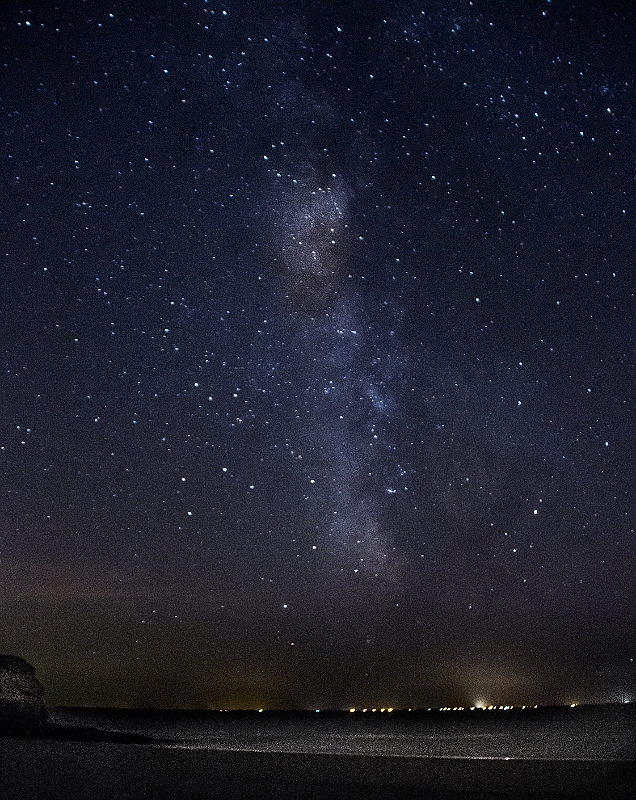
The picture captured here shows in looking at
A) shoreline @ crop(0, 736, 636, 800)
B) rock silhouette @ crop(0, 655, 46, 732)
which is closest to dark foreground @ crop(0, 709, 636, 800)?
shoreline @ crop(0, 736, 636, 800)

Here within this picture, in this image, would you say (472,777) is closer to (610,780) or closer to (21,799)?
(610,780)

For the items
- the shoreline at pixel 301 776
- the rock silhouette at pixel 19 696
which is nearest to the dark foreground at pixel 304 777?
the shoreline at pixel 301 776

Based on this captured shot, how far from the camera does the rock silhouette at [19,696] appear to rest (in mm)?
25048

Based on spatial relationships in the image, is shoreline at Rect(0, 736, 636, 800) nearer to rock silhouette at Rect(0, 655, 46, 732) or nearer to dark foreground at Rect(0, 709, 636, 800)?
dark foreground at Rect(0, 709, 636, 800)

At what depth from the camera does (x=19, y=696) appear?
2928 centimetres

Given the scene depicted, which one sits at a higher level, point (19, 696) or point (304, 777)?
point (304, 777)

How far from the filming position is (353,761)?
24.3 feet

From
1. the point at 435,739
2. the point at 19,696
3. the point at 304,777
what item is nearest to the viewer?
the point at 304,777

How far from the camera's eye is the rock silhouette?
25048mm

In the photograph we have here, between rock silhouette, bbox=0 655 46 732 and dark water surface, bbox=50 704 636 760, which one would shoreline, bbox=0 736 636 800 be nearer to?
dark water surface, bbox=50 704 636 760

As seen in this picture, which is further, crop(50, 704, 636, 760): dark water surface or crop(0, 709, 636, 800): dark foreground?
crop(50, 704, 636, 760): dark water surface

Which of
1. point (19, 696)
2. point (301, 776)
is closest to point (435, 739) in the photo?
point (19, 696)

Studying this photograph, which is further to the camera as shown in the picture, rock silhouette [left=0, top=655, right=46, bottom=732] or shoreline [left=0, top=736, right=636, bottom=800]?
rock silhouette [left=0, top=655, right=46, bottom=732]

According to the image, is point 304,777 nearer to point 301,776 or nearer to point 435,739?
point 301,776
